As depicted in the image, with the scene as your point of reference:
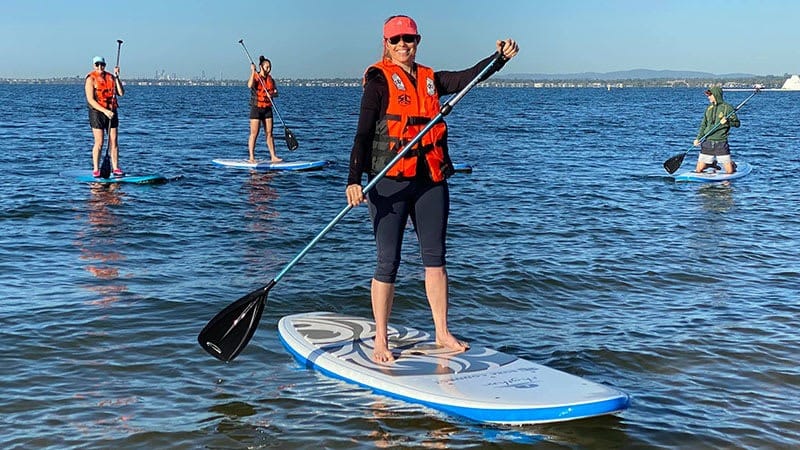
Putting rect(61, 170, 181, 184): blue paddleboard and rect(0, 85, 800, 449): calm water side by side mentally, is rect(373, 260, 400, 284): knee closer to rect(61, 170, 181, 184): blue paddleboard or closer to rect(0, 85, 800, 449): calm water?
rect(0, 85, 800, 449): calm water

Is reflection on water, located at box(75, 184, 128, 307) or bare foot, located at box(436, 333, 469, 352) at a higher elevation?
bare foot, located at box(436, 333, 469, 352)

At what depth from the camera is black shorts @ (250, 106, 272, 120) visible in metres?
17.8

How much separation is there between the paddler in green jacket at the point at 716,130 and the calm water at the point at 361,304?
91 cm

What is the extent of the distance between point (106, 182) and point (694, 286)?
1054cm

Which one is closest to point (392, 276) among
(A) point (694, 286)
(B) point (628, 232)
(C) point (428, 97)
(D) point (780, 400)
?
(C) point (428, 97)

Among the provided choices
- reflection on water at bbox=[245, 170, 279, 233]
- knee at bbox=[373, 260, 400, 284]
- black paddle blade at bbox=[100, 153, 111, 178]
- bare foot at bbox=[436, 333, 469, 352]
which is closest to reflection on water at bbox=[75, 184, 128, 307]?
black paddle blade at bbox=[100, 153, 111, 178]

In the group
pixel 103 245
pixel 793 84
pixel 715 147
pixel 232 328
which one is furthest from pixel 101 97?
pixel 793 84

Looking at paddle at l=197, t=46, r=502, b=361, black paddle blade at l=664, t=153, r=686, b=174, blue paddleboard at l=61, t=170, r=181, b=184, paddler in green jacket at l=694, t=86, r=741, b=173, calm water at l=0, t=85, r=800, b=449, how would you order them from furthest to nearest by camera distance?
black paddle blade at l=664, t=153, r=686, b=174 < paddler in green jacket at l=694, t=86, r=741, b=173 < blue paddleboard at l=61, t=170, r=181, b=184 < paddle at l=197, t=46, r=502, b=361 < calm water at l=0, t=85, r=800, b=449

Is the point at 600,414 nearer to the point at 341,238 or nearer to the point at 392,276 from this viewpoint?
the point at 392,276

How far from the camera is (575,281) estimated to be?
918 centimetres

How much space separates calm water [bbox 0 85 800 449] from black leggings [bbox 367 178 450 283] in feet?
3.09

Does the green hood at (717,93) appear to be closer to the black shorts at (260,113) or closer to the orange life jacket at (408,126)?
the black shorts at (260,113)

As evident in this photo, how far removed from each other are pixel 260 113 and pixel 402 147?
12.9 m

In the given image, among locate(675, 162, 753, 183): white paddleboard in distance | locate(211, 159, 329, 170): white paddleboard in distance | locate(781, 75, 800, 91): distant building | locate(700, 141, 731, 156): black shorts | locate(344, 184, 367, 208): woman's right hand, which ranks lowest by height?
locate(211, 159, 329, 170): white paddleboard in distance
